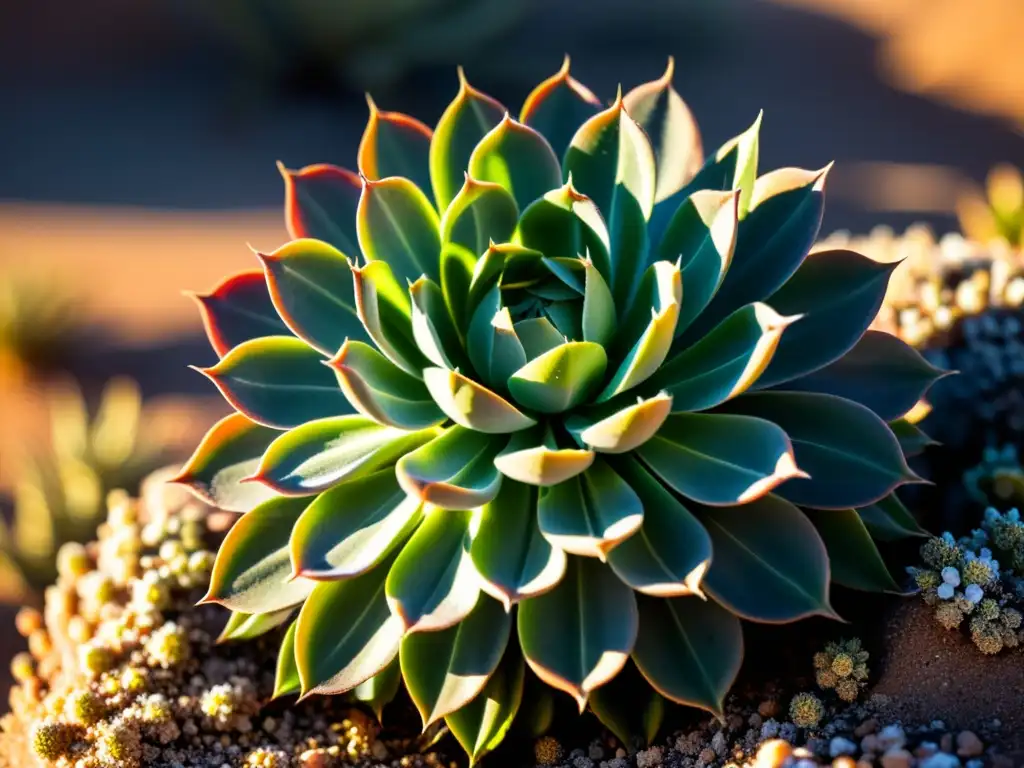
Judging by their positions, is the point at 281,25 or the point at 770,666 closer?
the point at 770,666

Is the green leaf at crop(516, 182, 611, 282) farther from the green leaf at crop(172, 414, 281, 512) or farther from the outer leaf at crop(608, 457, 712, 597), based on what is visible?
the green leaf at crop(172, 414, 281, 512)

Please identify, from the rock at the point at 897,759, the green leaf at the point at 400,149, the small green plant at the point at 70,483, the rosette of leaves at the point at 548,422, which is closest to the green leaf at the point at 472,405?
the rosette of leaves at the point at 548,422

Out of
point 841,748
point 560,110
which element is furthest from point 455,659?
point 560,110

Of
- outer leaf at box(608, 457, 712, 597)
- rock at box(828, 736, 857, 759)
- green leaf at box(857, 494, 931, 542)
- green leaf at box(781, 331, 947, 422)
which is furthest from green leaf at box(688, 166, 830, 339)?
rock at box(828, 736, 857, 759)

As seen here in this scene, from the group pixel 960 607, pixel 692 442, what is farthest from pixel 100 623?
pixel 960 607

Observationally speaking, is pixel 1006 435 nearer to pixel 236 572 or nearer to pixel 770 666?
pixel 770 666

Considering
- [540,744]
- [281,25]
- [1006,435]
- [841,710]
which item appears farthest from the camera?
[281,25]

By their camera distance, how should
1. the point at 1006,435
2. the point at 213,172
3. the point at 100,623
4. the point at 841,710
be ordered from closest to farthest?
the point at 841,710, the point at 100,623, the point at 1006,435, the point at 213,172
